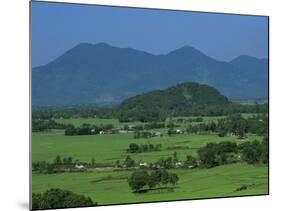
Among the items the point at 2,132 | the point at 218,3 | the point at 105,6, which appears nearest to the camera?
the point at 2,132

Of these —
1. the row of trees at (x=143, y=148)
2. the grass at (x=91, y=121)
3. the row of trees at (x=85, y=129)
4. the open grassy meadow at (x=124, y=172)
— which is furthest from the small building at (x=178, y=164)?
the row of trees at (x=85, y=129)

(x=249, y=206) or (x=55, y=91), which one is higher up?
(x=55, y=91)

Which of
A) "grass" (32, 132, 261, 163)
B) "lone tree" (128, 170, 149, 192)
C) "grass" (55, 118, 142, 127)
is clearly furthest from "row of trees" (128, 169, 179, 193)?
"grass" (55, 118, 142, 127)

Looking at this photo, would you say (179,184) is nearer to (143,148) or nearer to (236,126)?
(143,148)

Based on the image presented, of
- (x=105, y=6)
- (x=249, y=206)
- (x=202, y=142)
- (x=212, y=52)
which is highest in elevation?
(x=105, y=6)

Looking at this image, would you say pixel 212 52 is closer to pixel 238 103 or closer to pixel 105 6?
pixel 238 103
